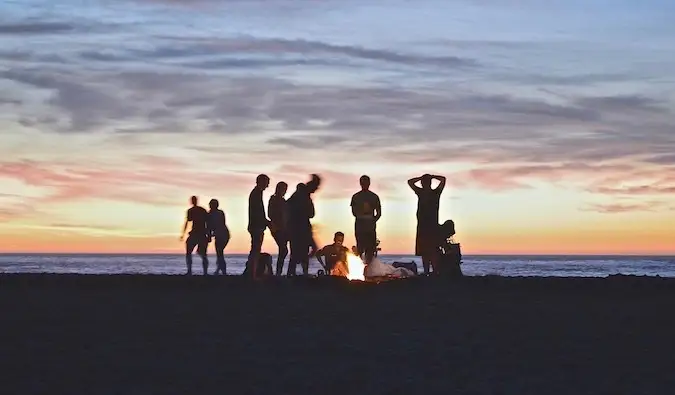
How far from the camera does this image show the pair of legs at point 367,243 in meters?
23.4

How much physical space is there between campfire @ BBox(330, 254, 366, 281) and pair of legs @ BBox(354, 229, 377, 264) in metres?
0.17

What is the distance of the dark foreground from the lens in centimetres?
976

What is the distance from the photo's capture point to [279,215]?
24.2 m

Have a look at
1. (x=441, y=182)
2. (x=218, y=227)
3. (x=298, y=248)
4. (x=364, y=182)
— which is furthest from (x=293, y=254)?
(x=218, y=227)

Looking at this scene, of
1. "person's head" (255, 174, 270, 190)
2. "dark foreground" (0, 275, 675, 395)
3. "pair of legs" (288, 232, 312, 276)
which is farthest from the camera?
"pair of legs" (288, 232, 312, 276)

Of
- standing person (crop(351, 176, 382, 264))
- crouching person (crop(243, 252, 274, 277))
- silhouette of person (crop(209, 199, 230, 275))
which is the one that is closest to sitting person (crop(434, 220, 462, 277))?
standing person (crop(351, 176, 382, 264))

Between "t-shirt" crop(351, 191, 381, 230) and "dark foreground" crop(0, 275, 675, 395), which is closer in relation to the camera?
"dark foreground" crop(0, 275, 675, 395)

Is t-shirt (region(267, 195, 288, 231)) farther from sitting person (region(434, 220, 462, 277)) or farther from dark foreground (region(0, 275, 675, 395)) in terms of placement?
dark foreground (region(0, 275, 675, 395))

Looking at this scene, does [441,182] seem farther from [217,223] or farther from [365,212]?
[217,223]

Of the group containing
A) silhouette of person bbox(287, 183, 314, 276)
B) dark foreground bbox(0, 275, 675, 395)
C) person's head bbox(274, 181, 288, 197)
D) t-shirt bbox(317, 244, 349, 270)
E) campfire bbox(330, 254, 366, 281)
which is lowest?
dark foreground bbox(0, 275, 675, 395)

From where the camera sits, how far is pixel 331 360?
11031mm

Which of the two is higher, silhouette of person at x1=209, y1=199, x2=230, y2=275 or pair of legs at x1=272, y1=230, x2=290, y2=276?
silhouette of person at x1=209, y1=199, x2=230, y2=275

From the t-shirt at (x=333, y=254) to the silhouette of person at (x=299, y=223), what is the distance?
0.49m

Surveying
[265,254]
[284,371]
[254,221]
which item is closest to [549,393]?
[284,371]
